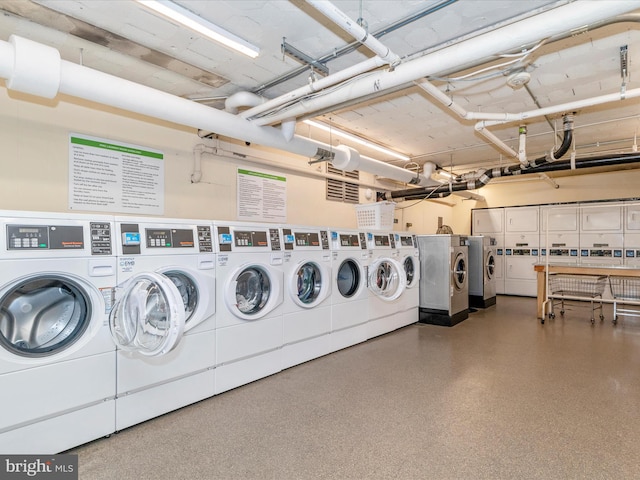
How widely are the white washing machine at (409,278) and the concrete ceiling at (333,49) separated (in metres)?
1.63

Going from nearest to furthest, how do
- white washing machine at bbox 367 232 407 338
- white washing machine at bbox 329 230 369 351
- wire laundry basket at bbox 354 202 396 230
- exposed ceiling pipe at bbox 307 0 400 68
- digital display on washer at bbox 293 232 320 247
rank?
exposed ceiling pipe at bbox 307 0 400 68 < digital display on washer at bbox 293 232 320 247 < white washing machine at bbox 329 230 369 351 < white washing machine at bbox 367 232 407 338 < wire laundry basket at bbox 354 202 396 230

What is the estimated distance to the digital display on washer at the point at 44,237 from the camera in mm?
1850

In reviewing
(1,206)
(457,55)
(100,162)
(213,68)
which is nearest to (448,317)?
(457,55)

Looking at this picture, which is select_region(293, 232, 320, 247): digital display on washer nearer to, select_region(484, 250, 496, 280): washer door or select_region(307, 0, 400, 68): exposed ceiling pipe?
select_region(307, 0, 400, 68): exposed ceiling pipe

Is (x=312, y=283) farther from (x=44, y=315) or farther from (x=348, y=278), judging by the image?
(x=44, y=315)

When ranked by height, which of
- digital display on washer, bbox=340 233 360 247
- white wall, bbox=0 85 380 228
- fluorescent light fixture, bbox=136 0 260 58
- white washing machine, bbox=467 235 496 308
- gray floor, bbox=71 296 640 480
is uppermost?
fluorescent light fixture, bbox=136 0 260 58

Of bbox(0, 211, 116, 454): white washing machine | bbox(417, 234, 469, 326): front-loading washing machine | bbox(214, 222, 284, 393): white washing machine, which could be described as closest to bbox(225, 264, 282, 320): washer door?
bbox(214, 222, 284, 393): white washing machine

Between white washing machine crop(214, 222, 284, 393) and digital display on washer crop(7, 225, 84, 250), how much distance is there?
3.11ft

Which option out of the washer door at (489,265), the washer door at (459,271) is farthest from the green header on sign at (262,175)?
the washer door at (489,265)

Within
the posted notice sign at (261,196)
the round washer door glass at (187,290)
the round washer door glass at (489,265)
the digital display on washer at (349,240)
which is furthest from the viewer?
the round washer door glass at (489,265)

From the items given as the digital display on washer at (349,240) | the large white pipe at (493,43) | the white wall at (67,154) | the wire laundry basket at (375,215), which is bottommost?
the digital display on washer at (349,240)

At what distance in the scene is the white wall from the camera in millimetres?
2844

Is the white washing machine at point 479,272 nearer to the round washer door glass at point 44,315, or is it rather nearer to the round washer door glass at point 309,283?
the round washer door glass at point 309,283

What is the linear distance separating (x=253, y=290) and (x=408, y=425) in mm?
1700
